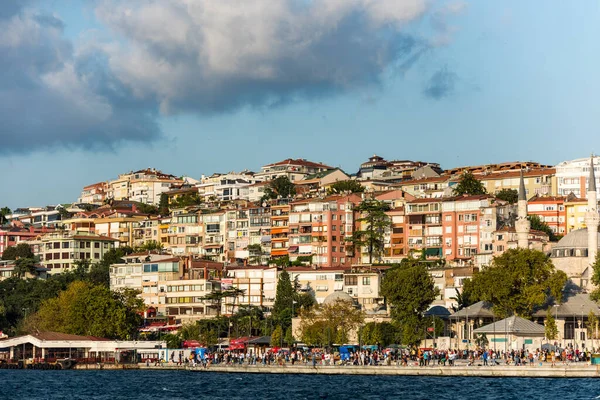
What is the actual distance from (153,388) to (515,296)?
2905cm

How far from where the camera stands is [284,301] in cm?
11238

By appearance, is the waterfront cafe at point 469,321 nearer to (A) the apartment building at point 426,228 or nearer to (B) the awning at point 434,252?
(B) the awning at point 434,252

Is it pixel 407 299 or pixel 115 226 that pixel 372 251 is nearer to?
pixel 407 299

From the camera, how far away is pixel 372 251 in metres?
127

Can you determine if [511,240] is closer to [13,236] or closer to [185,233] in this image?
[185,233]

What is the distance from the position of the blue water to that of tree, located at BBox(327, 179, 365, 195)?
5884 cm

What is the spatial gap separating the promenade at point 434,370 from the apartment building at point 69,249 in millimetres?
54596

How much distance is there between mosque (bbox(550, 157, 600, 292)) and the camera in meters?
98.2

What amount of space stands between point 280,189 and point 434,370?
7575 cm

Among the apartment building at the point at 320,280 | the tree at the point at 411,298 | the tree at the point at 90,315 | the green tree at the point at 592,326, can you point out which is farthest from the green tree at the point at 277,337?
the green tree at the point at 592,326

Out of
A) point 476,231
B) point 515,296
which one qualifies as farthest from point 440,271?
point 515,296

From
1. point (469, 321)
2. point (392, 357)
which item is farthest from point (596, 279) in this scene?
point (392, 357)

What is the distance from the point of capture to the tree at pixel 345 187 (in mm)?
146375

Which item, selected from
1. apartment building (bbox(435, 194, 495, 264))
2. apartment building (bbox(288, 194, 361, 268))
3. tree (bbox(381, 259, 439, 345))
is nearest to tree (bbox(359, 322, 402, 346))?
tree (bbox(381, 259, 439, 345))
